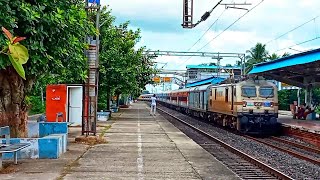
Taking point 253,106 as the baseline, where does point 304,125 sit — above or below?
below

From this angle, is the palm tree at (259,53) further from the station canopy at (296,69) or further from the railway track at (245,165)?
the railway track at (245,165)

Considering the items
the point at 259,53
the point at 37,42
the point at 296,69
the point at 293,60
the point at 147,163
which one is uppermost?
the point at 259,53

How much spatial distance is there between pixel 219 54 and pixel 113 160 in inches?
1884

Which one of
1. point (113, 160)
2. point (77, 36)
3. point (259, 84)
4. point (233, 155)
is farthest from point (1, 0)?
point (259, 84)

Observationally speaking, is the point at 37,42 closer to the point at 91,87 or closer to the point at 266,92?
the point at 91,87

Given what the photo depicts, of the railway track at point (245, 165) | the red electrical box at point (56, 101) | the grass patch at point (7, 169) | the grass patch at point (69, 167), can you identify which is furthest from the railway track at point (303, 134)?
the grass patch at point (7, 169)

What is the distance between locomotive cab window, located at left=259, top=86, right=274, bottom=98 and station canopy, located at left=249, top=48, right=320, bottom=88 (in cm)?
154

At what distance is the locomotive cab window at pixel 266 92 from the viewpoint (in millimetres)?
22923

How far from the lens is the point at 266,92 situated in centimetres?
2297

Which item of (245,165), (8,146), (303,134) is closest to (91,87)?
(245,165)

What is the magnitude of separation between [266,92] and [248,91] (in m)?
0.95

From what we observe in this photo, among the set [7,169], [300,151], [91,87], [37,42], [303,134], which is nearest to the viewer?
[7,169]

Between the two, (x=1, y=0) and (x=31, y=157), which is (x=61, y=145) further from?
(x=1, y=0)

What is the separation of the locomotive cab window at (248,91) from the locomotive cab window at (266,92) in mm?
333
